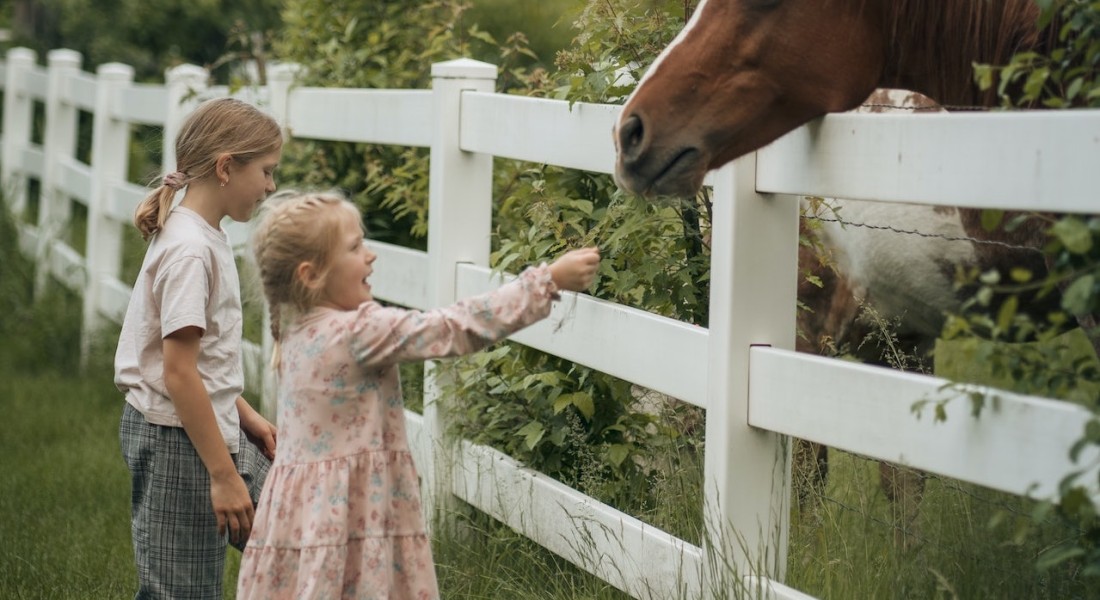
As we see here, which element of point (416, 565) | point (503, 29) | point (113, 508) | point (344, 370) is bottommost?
point (113, 508)

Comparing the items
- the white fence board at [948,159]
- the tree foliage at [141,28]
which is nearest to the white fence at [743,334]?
the white fence board at [948,159]

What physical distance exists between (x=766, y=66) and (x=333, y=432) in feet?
3.62

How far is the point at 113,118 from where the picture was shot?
8117 mm

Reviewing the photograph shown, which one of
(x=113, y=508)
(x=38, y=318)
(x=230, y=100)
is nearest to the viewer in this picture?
(x=230, y=100)

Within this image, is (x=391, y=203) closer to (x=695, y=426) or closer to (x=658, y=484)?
(x=695, y=426)

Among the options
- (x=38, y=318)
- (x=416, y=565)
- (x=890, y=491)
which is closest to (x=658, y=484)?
(x=416, y=565)

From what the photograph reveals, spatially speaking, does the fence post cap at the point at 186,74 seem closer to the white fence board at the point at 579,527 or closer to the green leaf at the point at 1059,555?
the white fence board at the point at 579,527

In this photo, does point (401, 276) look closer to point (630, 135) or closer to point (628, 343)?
point (628, 343)

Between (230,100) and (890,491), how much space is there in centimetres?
239

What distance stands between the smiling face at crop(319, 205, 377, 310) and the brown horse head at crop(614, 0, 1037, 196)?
0.53 m

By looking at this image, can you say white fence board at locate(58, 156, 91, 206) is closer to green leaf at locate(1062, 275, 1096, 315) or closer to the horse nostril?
the horse nostril

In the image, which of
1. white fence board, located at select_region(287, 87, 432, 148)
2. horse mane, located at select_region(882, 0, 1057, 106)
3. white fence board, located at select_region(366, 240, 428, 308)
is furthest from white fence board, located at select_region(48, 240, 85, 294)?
horse mane, located at select_region(882, 0, 1057, 106)

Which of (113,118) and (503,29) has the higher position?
(503,29)

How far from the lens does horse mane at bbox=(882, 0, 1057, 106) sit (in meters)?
2.77
